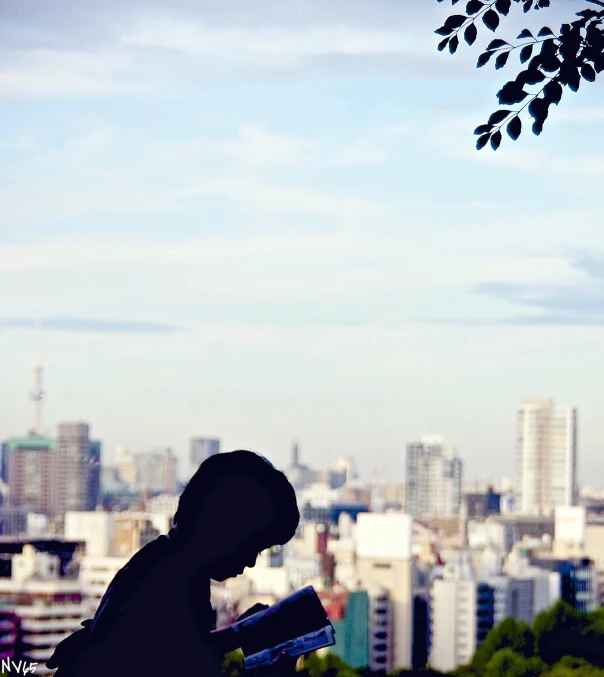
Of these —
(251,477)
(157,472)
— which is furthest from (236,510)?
(157,472)

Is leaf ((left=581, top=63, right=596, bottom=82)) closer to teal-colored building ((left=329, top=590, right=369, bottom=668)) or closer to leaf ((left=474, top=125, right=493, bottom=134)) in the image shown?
leaf ((left=474, top=125, right=493, bottom=134))

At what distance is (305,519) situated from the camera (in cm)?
5672

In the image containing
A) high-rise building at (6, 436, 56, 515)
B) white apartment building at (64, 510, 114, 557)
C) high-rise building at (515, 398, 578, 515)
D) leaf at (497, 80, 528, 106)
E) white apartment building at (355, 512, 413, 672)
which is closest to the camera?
leaf at (497, 80, 528, 106)

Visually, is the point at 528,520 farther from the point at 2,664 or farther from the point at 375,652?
the point at 2,664

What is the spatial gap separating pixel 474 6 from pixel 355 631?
25879 millimetres

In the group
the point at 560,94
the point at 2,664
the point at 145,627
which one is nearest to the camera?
the point at 145,627

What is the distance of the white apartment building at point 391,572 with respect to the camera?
27609 mm

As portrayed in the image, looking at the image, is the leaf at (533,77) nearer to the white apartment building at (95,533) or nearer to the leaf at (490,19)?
the leaf at (490,19)

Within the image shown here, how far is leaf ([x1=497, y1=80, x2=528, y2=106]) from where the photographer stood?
1.44 metres

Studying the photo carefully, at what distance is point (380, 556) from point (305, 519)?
25.7m

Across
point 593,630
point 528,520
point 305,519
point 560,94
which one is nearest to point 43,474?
point 305,519

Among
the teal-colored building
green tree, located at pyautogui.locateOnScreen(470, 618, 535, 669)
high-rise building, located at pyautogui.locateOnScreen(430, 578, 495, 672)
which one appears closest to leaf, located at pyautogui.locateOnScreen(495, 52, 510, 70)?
green tree, located at pyautogui.locateOnScreen(470, 618, 535, 669)

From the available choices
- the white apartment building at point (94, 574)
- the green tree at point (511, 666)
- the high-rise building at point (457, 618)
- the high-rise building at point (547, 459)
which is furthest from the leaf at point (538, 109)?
the high-rise building at point (547, 459)

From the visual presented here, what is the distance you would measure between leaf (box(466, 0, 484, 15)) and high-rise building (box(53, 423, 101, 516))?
157 feet
